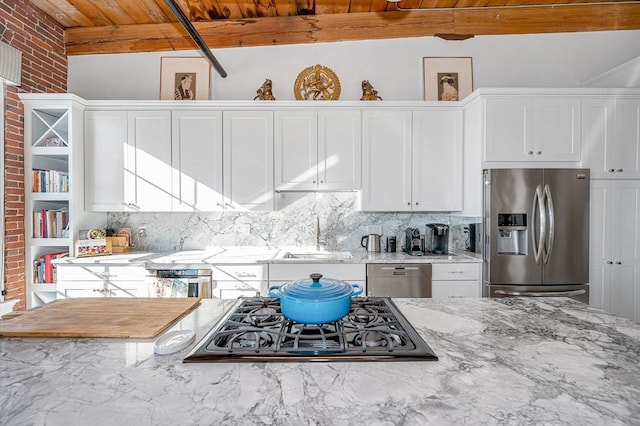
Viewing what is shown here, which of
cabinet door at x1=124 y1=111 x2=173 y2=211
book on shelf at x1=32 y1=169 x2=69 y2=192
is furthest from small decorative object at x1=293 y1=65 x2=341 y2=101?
book on shelf at x1=32 y1=169 x2=69 y2=192

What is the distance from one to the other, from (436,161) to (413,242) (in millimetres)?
804

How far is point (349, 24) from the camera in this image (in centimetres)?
347

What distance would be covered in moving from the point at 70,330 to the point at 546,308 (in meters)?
1.75

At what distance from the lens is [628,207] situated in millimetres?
2838

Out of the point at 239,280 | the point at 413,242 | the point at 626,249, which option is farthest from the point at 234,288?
the point at 626,249

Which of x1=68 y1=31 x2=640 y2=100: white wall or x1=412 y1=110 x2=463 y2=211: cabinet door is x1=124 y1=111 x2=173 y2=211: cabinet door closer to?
x1=68 y1=31 x2=640 y2=100: white wall

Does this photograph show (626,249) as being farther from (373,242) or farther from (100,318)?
(100,318)

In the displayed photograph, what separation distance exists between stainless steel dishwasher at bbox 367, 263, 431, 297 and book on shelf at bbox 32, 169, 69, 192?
2.96 meters

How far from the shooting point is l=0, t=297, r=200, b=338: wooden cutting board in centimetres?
106

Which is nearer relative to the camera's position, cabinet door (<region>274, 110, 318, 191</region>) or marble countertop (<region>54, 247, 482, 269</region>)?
marble countertop (<region>54, 247, 482, 269</region>)

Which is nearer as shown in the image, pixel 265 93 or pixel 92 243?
pixel 92 243

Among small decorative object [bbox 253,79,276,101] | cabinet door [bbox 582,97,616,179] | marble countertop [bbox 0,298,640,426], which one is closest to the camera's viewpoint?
marble countertop [bbox 0,298,640,426]

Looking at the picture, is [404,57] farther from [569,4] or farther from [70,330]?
[70,330]

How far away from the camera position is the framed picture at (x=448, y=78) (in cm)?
349
